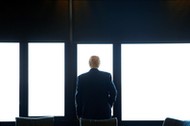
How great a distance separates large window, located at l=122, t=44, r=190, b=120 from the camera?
163 inches

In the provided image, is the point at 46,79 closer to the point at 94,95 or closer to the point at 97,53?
the point at 97,53

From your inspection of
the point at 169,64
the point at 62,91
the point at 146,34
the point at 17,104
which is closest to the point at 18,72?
the point at 17,104

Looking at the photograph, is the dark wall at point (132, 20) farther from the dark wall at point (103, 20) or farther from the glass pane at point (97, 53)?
the glass pane at point (97, 53)

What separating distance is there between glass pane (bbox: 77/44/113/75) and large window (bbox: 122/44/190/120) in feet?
0.75

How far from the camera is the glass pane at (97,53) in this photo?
13.5ft

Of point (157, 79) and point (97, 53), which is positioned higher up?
point (97, 53)

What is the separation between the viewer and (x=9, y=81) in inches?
162

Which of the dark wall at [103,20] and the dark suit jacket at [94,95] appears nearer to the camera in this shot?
the dark suit jacket at [94,95]

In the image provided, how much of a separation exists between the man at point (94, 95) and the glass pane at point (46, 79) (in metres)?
0.75

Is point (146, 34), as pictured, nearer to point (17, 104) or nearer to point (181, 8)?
point (181, 8)

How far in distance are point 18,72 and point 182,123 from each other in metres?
2.58

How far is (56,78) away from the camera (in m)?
4.13

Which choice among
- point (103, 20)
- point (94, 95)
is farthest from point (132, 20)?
point (94, 95)

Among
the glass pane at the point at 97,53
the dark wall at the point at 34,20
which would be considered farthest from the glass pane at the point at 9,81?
the glass pane at the point at 97,53
